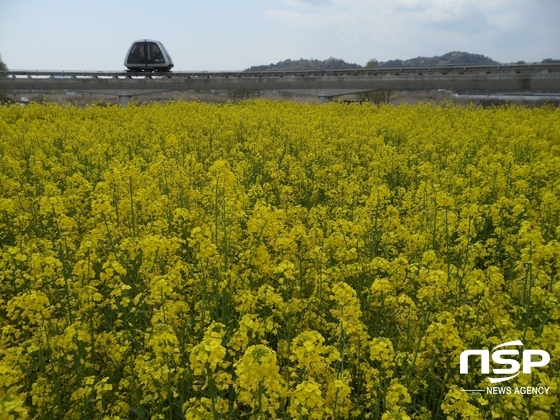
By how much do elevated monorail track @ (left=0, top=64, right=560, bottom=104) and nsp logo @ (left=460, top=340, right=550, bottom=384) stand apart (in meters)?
26.8

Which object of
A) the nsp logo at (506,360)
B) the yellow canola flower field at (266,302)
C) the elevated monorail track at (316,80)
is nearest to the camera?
the yellow canola flower field at (266,302)

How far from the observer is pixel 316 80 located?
103 feet

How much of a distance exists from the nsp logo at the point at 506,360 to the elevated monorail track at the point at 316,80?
2677 cm

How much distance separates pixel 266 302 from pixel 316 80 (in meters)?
30.2

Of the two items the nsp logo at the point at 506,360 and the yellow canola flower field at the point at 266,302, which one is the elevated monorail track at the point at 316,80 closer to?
the yellow canola flower field at the point at 266,302

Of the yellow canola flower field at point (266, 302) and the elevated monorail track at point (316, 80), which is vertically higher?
the elevated monorail track at point (316, 80)

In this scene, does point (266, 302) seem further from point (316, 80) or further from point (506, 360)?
point (316, 80)

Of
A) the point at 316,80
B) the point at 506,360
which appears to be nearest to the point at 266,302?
the point at 506,360

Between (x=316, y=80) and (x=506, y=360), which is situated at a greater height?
(x=316, y=80)

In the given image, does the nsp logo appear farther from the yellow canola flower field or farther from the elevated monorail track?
the elevated monorail track

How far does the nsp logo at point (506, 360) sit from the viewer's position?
2.70m

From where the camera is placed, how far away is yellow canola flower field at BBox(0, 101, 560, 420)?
8.43 ft

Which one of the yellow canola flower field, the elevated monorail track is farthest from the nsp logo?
the elevated monorail track

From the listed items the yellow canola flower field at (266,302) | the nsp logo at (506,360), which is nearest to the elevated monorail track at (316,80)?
the yellow canola flower field at (266,302)
